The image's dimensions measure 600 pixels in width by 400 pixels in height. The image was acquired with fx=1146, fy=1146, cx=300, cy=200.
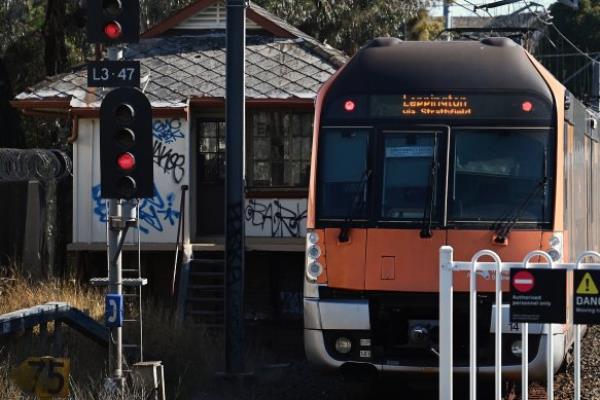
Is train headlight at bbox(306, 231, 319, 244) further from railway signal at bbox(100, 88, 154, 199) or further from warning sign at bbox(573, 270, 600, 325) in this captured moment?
warning sign at bbox(573, 270, 600, 325)

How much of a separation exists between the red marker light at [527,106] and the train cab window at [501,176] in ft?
Result: 0.64

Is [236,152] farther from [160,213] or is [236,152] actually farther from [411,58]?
[160,213]

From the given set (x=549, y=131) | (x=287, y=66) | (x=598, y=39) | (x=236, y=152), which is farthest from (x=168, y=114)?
(x=598, y=39)

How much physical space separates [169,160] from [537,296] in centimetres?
1150

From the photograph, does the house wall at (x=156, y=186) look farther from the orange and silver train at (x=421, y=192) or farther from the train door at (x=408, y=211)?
the train door at (x=408, y=211)

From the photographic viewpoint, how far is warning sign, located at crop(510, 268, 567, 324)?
7.07 meters

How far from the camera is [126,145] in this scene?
31.5 feet

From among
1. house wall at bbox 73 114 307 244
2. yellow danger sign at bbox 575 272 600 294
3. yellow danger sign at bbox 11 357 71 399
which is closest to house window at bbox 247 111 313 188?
house wall at bbox 73 114 307 244

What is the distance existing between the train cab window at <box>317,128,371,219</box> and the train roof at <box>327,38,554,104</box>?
403 mm

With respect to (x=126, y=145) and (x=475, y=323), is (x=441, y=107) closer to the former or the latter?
(x=126, y=145)

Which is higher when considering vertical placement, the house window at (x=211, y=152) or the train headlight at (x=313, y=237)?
the house window at (x=211, y=152)

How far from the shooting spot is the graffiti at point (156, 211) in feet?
58.7

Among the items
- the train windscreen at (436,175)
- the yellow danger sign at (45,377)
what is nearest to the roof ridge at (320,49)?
the train windscreen at (436,175)

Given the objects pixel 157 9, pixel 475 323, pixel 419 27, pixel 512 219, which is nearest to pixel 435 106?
pixel 512 219
